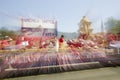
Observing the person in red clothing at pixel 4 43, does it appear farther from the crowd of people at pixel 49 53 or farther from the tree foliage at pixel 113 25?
the tree foliage at pixel 113 25

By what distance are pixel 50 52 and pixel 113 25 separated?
4.51 metres

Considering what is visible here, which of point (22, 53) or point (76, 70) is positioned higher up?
point (22, 53)

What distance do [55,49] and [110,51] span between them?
230 cm

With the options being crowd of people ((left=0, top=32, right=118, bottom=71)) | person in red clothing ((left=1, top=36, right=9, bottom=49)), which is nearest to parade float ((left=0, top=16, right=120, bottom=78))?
crowd of people ((left=0, top=32, right=118, bottom=71))

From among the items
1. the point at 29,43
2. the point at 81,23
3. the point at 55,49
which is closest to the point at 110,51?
the point at 81,23

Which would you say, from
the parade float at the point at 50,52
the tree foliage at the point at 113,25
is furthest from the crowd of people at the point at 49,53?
the tree foliage at the point at 113,25

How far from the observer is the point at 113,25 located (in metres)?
9.97

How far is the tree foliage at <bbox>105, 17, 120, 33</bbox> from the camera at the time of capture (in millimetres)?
8662

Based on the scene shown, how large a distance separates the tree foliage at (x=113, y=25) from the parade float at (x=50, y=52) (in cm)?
83

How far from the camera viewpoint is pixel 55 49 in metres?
6.94

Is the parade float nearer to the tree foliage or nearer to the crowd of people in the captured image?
the crowd of people

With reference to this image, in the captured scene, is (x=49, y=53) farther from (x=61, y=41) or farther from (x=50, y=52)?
(x=61, y=41)

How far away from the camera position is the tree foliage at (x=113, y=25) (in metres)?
8.66

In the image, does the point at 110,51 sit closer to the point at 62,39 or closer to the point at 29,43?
the point at 62,39
